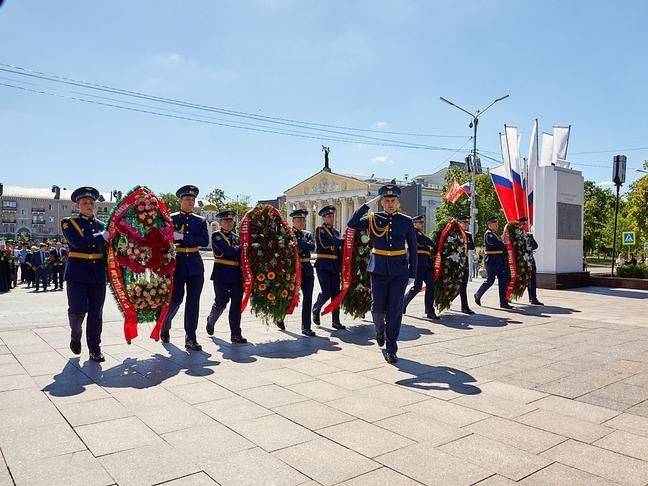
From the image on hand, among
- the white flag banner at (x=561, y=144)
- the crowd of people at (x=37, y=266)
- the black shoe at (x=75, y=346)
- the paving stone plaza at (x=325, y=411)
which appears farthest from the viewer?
the white flag banner at (x=561, y=144)

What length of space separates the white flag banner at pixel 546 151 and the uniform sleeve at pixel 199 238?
14.4 m

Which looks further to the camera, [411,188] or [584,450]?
[411,188]

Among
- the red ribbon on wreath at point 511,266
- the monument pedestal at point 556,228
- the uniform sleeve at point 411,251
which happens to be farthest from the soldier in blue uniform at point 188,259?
the monument pedestal at point 556,228

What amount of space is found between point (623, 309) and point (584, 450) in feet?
31.7

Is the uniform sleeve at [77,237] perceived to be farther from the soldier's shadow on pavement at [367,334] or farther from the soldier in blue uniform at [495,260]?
the soldier in blue uniform at [495,260]

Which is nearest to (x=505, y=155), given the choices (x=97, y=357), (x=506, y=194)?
(x=506, y=194)

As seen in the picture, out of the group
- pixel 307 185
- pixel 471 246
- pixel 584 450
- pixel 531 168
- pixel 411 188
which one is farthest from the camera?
pixel 307 185

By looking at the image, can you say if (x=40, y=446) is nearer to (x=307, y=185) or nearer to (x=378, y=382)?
(x=378, y=382)

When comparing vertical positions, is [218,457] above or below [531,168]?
below

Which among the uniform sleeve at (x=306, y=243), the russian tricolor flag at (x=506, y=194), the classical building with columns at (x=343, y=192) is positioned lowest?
the uniform sleeve at (x=306, y=243)

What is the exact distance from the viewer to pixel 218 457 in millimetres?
3475

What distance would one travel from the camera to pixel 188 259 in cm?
721

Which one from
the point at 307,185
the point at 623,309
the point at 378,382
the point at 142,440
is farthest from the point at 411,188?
the point at 307,185

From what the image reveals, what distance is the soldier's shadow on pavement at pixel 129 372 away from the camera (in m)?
5.18
